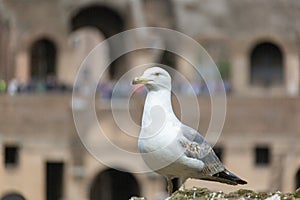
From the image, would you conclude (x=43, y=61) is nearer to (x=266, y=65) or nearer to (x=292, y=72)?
(x=266, y=65)

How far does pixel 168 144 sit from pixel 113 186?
79.0 feet

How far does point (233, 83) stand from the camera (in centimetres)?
2839

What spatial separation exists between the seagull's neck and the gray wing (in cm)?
15

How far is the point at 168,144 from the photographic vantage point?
566 centimetres

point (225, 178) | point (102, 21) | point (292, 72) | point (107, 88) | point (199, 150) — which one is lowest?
point (225, 178)

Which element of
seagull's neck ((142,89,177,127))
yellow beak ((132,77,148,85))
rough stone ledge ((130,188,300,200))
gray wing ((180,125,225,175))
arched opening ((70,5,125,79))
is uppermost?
arched opening ((70,5,125,79))

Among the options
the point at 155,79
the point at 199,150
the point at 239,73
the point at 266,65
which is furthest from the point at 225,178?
the point at 266,65

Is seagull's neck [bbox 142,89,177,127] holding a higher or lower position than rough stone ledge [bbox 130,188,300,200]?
higher

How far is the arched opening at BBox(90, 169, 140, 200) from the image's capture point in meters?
29.0

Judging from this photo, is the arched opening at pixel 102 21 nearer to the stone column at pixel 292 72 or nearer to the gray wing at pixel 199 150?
the stone column at pixel 292 72

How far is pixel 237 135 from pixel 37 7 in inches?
263

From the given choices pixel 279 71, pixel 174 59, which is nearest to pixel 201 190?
pixel 279 71

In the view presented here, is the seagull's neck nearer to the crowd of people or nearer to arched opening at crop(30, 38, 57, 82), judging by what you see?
the crowd of people

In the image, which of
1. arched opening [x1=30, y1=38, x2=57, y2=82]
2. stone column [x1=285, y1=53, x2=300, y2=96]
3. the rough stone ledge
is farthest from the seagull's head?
arched opening [x1=30, y1=38, x2=57, y2=82]
